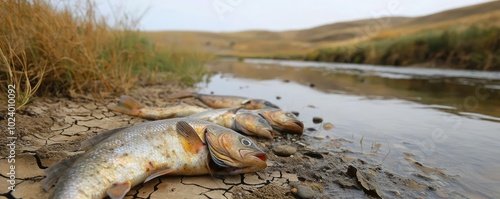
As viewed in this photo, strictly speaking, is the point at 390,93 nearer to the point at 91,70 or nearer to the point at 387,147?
the point at 387,147

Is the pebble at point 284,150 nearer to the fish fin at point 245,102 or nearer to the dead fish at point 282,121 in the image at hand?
the dead fish at point 282,121

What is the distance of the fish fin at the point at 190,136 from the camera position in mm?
2264

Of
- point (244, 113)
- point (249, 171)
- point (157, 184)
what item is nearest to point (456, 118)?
point (244, 113)

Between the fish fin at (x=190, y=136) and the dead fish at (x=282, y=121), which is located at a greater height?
the fish fin at (x=190, y=136)

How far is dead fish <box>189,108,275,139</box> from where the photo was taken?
3.40m

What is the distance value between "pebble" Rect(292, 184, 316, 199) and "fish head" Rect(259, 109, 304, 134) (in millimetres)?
1445

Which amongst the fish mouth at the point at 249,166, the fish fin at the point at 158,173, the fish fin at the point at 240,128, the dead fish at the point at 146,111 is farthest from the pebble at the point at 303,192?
the dead fish at the point at 146,111

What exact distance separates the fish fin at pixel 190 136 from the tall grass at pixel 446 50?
1441 cm

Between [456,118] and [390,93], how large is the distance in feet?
10.2

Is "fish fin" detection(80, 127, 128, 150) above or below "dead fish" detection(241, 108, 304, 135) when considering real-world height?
above

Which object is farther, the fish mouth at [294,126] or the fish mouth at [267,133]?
the fish mouth at [294,126]

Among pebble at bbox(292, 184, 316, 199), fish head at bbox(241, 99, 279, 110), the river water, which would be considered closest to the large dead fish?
the river water

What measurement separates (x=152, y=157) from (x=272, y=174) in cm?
96

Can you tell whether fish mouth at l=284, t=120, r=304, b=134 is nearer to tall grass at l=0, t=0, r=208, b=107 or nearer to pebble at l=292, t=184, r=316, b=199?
pebble at l=292, t=184, r=316, b=199
